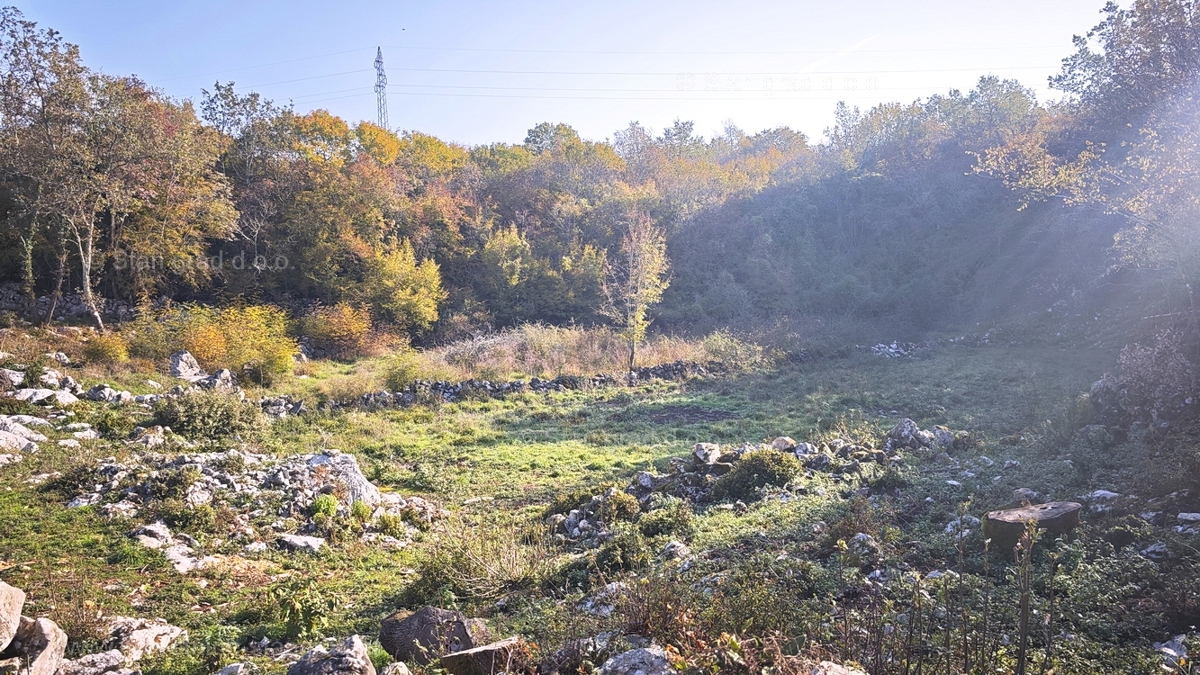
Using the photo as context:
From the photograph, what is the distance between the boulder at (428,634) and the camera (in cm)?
423

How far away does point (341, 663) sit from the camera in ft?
11.1

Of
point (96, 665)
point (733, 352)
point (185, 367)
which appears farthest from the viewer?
point (733, 352)

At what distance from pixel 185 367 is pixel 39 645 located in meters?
15.3

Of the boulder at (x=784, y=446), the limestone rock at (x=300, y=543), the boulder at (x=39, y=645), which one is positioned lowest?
the limestone rock at (x=300, y=543)

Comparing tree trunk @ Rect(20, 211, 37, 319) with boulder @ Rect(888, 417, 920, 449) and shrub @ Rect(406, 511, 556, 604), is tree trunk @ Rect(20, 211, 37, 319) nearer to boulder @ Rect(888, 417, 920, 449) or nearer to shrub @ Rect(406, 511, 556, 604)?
shrub @ Rect(406, 511, 556, 604)

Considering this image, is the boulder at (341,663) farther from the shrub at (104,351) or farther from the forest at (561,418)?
the shrub at (104,351)

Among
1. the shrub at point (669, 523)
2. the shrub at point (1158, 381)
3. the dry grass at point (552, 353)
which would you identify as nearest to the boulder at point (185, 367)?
the dry grass at point (552, 353)

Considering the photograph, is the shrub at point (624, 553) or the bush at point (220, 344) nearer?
the shrub at point (624, 553)

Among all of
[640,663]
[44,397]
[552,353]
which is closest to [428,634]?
[640,663]

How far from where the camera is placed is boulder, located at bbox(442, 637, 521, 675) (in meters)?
3.71

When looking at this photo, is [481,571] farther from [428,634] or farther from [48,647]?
[48,647]

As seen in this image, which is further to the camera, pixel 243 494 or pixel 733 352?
pixel 733 352

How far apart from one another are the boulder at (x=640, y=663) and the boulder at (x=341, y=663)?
1.34 metres

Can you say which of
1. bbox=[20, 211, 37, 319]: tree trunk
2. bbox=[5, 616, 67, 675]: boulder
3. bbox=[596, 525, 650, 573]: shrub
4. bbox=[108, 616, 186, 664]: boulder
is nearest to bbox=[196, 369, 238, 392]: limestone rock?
bbox=[20, 211, 37, 319]: tree trunk
